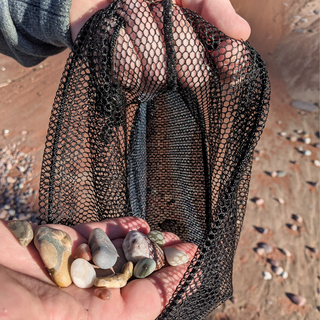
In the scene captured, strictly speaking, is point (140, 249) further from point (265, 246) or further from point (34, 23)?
point (265, 246)

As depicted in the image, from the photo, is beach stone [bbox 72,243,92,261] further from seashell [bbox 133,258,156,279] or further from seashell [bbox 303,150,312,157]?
seashell [bbox 303,150,312,157]

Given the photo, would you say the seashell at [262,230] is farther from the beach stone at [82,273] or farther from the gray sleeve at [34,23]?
the gray sleeve at [34,23]

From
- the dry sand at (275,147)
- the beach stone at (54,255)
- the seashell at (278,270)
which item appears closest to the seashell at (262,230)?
the dry sand at (275,147)

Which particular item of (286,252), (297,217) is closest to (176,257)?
(286,252)

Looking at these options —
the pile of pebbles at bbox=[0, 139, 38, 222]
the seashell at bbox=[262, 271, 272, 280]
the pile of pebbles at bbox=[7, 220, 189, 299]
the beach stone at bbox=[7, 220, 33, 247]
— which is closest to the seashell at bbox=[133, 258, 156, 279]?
the pile of pebbles at bbox=[7, 220, 189, 299]

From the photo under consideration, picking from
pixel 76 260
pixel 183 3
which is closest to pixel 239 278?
pixel 76 260
